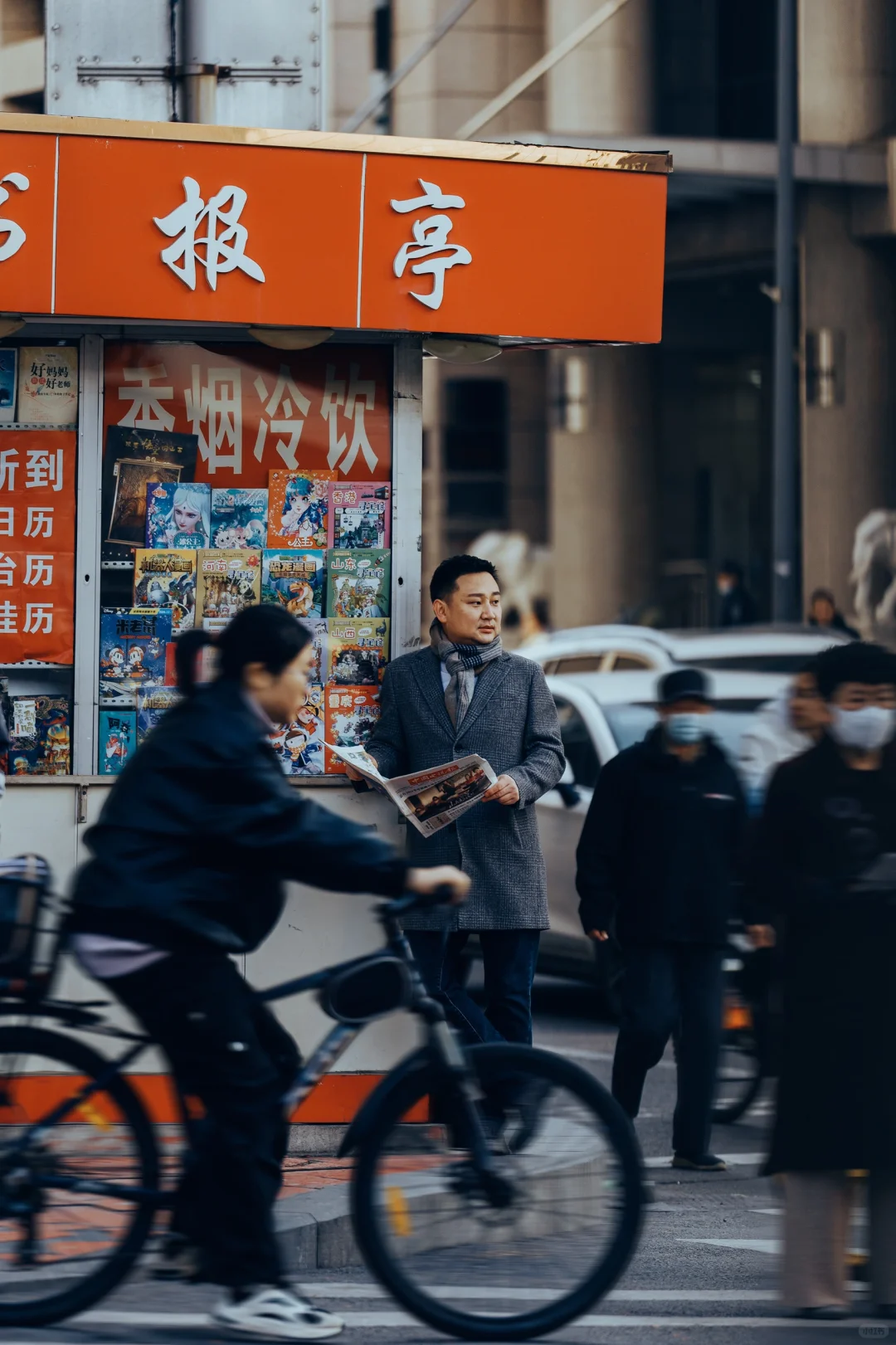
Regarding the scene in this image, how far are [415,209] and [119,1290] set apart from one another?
11.1ft

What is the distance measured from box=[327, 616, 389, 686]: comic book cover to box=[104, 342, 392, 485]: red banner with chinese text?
0.51 metres

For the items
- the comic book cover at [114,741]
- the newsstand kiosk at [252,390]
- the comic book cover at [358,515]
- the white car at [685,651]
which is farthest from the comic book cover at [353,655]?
the white car at [685,651]

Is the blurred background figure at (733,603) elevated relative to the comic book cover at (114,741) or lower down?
elevated

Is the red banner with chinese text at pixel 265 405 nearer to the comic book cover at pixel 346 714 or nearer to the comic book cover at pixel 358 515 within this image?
the comic book cover at pixel 358 515

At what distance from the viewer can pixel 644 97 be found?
87.2 ft

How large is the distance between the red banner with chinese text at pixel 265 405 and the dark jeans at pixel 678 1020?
1.88 metres

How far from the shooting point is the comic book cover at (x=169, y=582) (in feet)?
21.9

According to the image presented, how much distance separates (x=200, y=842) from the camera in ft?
13.9

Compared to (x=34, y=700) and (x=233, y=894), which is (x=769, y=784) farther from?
(x=34, y=700)

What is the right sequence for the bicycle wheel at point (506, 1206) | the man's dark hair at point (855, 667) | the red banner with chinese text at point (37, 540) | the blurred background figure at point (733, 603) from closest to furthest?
the bicycle wheel at point (506, 1206) → the man's dark hair at point (855, 667) → the red banner with chinese text at point (37, 540) → the blurred background figure at point (733, 603)

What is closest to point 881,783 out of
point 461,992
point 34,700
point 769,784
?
point 769,784

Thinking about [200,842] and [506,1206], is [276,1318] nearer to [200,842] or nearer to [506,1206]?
[506,1206]

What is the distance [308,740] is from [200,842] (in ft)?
8.04

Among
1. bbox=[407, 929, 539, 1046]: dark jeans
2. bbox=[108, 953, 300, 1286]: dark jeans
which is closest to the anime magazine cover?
bbox=[407, 929, 539, 1046]: dark jeans
